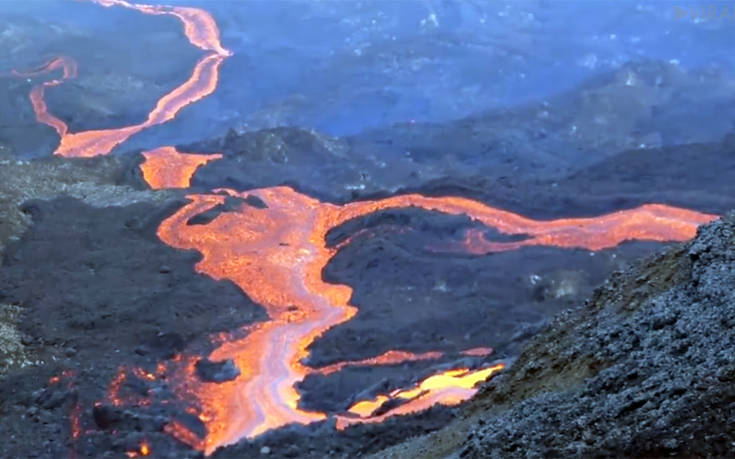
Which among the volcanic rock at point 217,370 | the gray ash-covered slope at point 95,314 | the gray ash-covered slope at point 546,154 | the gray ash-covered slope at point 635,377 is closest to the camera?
the gray ash-covered slope at point 635,377

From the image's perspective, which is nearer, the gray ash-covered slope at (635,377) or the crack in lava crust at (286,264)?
the gray ash-covered slope at (635,377)

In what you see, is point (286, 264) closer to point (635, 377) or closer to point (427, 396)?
point (427, 396)

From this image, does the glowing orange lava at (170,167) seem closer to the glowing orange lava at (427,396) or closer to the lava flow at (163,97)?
the lava flow at (163,97)

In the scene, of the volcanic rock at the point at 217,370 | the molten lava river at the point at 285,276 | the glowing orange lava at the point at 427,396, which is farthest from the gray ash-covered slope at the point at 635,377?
the volcanic rock at the point at 217,370

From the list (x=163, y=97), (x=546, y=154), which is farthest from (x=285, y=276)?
(x=163, y=97)

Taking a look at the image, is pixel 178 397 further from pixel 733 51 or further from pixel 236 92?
pixel 733 51

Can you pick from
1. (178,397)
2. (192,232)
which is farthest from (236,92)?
(178,397)
